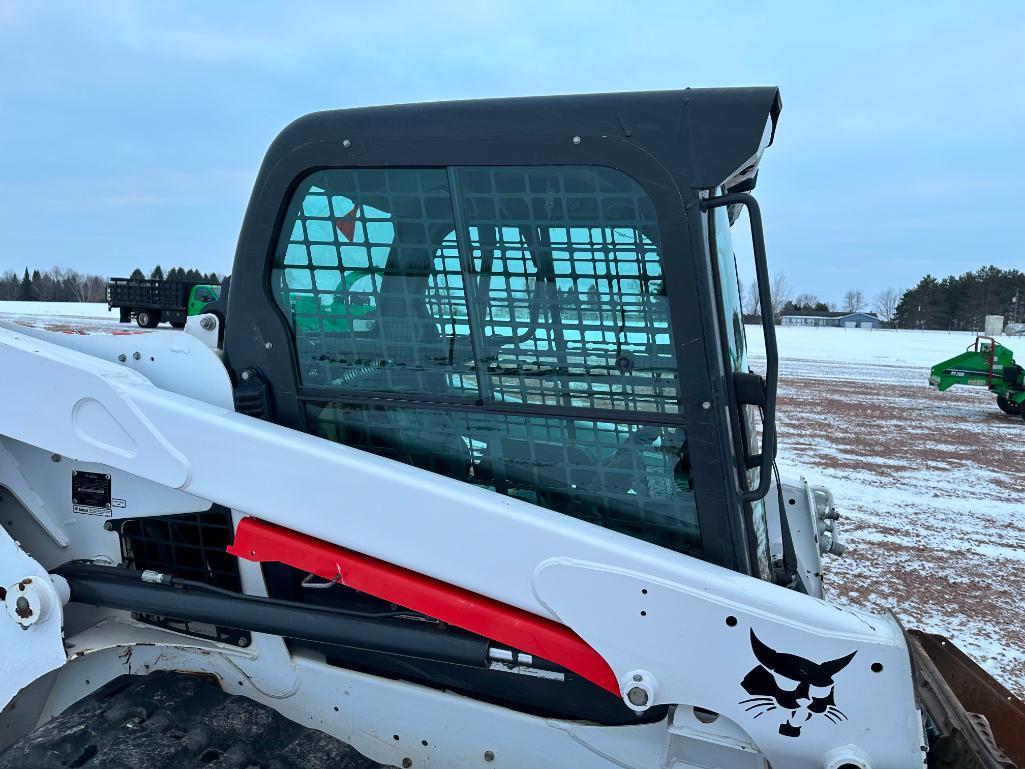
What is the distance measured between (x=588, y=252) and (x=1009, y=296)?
72793 mm

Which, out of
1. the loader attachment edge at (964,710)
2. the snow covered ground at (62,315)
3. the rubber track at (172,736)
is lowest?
the loader attachment edge at (964,710)

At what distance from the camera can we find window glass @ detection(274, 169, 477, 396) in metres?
2.16

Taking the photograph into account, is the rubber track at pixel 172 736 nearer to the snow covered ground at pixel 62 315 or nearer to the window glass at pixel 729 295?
the window glass at pixel 729 295

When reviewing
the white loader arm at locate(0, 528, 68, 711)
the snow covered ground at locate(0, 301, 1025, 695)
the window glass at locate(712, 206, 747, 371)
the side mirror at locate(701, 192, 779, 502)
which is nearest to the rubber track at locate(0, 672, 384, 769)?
the white loader arm at locate(0, 528, 68, 711)

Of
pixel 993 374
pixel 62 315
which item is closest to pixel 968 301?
pixel 993 374

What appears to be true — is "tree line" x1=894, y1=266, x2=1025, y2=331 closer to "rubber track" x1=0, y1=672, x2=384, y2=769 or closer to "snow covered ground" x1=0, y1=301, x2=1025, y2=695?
"snow covered ground" x1=0, y1=301, x2=1025, y2=695

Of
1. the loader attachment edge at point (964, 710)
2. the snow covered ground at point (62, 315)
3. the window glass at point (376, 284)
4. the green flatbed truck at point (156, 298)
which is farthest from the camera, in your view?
the snow covered ground at point (62, 315)

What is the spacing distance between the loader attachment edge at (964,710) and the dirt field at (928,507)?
4.71 feet

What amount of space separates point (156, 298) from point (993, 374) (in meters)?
15.7

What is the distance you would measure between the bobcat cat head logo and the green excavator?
14601 millimetres

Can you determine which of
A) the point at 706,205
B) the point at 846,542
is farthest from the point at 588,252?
the point at 846,542

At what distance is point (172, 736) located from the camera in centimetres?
214

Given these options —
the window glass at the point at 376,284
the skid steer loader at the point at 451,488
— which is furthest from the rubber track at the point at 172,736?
the window glass at the point at 376,284

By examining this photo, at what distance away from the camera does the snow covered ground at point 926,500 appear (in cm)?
509
